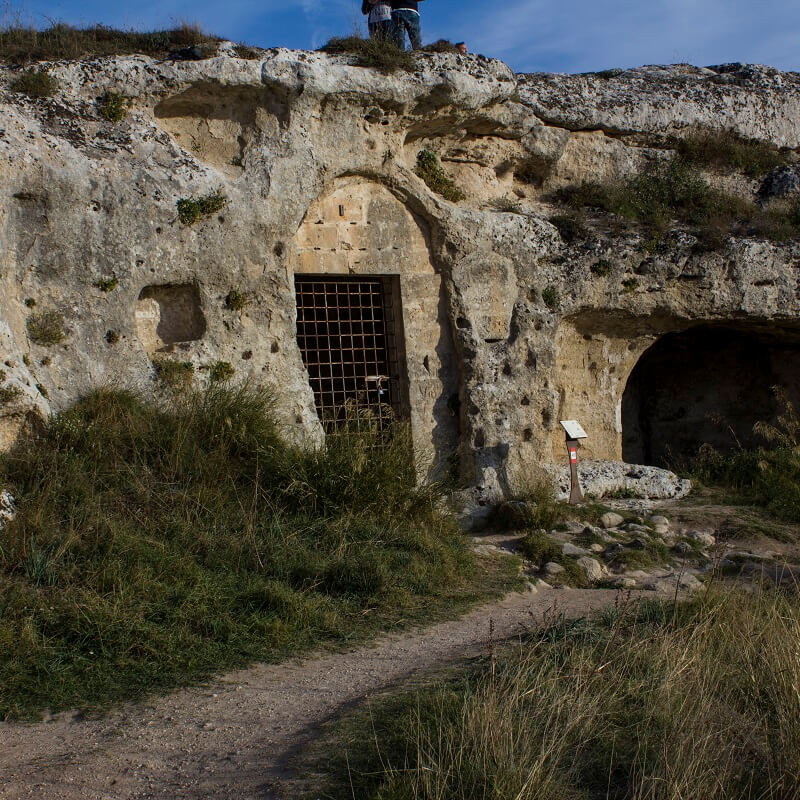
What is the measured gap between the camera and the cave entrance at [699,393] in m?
12.7

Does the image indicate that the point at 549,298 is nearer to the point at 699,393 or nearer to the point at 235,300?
the point at 235,300

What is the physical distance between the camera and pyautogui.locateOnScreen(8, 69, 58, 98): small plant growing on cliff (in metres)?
8.19

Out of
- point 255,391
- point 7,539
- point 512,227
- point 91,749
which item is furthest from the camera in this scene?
point 512,227

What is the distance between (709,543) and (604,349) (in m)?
3.12

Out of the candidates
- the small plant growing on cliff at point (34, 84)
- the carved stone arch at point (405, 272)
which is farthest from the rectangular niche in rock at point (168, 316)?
the small plant growing on cliff at point (34, 84)

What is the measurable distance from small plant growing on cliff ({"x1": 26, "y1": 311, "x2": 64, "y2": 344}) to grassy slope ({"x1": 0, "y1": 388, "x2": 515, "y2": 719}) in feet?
2.01

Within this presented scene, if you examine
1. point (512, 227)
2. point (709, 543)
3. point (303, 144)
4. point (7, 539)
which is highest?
point (303, 144)

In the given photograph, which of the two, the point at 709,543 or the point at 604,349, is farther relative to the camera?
the point at 604,349

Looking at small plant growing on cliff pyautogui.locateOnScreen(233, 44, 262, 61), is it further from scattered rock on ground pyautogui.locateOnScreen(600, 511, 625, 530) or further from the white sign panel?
scattered rock on ground pyautogui.locateOnScreen(600, 511, 625, 530)

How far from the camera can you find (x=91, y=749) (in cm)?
416

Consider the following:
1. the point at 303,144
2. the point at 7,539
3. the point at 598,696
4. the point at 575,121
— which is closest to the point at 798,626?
the point at 598,696

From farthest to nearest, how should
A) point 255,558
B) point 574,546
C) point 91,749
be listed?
point 574,546 → point 255,558 → point 91,749

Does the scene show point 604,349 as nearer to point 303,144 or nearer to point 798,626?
point 303,144

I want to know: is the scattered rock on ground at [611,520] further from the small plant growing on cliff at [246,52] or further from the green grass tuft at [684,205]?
the small plant growing on cliff at [246,52]
